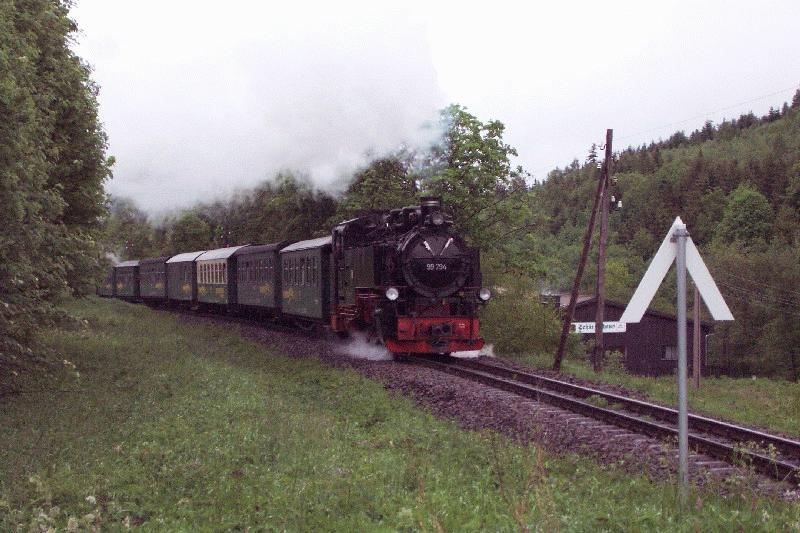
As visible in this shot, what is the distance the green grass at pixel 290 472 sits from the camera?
6.48m

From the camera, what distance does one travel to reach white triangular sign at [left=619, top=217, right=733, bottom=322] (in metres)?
6.20

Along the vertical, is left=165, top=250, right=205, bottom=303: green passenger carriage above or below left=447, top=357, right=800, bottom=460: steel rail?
above

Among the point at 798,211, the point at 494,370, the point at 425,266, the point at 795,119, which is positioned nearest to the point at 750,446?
the point at 494,370

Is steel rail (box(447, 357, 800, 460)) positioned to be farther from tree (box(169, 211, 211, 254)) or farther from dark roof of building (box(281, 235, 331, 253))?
tree (box(169, 211, 211, 254))

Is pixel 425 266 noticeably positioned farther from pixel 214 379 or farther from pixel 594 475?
pixel 594 475

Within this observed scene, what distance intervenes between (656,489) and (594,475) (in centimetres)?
87

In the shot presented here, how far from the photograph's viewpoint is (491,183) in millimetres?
28859

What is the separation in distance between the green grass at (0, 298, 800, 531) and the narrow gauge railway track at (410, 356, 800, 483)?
1791 millimetres

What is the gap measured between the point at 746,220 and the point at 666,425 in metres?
96.2

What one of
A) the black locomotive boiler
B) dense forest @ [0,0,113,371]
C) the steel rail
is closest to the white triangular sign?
the steel rail

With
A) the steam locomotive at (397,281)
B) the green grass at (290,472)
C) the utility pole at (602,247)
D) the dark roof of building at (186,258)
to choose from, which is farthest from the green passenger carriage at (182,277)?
the green grass at (290,472)

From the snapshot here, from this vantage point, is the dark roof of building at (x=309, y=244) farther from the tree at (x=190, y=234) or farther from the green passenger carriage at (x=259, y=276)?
the tree at (x=190, y=234)

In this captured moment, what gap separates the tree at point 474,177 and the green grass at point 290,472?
14384 millimetres

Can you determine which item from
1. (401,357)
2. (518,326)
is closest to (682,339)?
(401,357)
